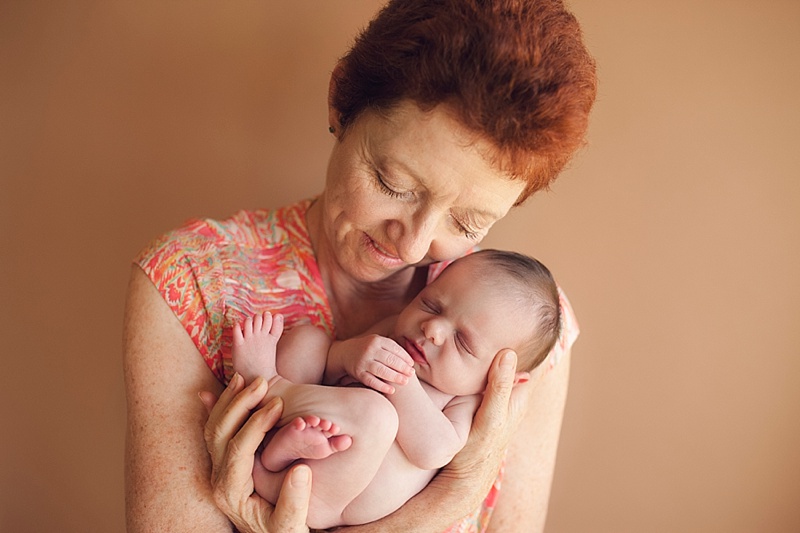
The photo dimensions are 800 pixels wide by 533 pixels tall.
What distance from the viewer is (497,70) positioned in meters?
1.28

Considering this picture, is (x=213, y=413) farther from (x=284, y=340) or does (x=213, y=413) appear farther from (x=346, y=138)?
(x=346, y=138)

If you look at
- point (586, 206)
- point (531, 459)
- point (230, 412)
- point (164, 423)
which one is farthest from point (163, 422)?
point (586, 206)

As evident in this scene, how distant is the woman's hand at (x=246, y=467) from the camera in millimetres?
1341

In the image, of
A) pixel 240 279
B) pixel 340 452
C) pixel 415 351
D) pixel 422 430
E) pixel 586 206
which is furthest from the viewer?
pixel 586 206

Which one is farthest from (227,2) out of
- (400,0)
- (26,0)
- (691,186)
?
(691,186)

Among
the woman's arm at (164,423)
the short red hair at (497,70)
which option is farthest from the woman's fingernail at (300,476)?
the short red hair at (497,70)

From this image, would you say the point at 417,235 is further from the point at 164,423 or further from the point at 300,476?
the point at 164,423

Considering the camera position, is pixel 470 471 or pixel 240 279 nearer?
pixel 470 471

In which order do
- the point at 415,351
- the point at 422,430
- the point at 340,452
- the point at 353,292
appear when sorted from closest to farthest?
the point at 340,452
the point at 422,430
the point at 415,351
the point at 353,292

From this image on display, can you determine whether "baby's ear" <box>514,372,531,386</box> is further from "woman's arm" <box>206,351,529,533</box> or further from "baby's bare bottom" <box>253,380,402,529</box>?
"baby's bare bottom" <box>253,380,402,529</box>

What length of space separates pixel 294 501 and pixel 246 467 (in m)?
0.13

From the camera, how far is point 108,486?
234cm

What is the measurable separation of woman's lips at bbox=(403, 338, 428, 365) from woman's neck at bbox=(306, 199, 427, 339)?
0.25 m

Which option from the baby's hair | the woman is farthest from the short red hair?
the baby's hair
